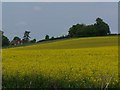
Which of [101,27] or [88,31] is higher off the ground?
[101,27]

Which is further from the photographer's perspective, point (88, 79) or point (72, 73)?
point (72, 73)

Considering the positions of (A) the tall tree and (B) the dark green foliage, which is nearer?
(A) the tall tree

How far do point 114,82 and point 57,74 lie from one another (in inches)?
54.3

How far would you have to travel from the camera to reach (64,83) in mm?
7531

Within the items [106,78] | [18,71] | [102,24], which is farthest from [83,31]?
[106,78]

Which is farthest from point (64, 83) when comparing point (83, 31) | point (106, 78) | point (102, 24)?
point (83, 31)

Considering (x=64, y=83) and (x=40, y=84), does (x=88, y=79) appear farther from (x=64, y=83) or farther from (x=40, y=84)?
(x=40, y=84)

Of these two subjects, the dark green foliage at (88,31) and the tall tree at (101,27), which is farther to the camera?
the dark green foliage at (88,31)

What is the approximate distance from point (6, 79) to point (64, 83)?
4.12 feet

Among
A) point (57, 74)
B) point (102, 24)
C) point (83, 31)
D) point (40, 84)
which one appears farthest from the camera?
point (83, 31)

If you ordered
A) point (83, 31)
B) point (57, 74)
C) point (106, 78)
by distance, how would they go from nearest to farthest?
1. point (106, 78)
2. point (57, 74)
3. point (83, 31)

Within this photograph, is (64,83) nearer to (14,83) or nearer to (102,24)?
(14,83)

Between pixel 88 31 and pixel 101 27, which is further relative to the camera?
pixel 88 31

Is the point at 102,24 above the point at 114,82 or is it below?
above
